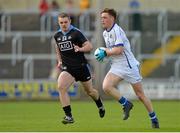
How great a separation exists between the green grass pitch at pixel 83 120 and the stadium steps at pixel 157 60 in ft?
24.4

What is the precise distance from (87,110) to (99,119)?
Answer: 434 cm

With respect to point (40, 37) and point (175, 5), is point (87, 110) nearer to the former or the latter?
point (40, 37)

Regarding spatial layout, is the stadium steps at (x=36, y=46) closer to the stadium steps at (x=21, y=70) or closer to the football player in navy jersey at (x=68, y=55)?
the stadium steps at (x=21, y=70)

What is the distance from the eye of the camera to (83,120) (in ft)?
69.1

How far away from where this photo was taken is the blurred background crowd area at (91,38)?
33.9 metres

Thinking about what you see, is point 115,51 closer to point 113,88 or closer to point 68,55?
point 113,88

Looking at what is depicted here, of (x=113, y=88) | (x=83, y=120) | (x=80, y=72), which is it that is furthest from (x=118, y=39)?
(x=83, y=120)

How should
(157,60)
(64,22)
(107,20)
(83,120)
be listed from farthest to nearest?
(157,60) → (83,120) → (64,22) → (107,20)

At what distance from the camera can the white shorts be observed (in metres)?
18.2

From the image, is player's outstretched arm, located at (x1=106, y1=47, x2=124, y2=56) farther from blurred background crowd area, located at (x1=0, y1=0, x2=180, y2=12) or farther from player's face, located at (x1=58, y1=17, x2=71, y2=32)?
blurred background crowd area, located at (x1=0, y1=0, x2=180, y2=12)

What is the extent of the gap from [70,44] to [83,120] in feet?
8.28

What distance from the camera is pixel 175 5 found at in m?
39.4

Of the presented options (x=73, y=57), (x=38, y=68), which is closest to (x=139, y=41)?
(x=38, y=68)

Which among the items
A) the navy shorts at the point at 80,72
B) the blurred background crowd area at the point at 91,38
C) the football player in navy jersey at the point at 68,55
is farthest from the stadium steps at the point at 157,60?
the football player in navy jersey at the point at 68,55
